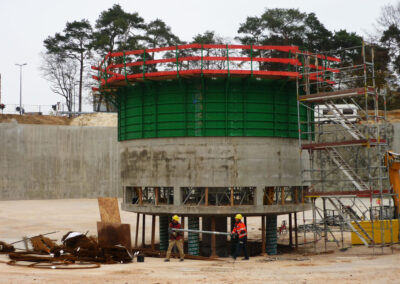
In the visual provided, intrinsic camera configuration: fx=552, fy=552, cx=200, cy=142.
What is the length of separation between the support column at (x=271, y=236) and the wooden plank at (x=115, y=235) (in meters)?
7.22

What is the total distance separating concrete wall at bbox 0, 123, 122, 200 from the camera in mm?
53656

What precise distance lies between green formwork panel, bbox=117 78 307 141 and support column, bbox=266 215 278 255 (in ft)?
14.6

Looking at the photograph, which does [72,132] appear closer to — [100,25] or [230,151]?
A: [100,25]

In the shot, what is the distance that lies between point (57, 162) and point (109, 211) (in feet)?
103

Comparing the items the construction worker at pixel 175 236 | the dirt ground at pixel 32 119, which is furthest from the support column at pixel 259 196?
the dirt ground at pixel 32 119

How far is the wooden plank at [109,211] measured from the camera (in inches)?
1005

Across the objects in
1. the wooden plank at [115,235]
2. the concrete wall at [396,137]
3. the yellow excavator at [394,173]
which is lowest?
Result: the wooden plank at [115,235]

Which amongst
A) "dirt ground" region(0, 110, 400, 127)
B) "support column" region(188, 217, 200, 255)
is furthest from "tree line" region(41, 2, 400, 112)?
"support column" region(188, 217, 200, 255)

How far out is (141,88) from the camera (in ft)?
86.9

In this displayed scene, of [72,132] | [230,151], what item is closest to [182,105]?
[230,151]

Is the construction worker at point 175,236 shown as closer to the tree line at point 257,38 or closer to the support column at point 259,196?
the support column at point 259,196

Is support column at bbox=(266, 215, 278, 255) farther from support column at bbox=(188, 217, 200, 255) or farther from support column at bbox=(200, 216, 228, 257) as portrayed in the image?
support column at bbox=(188, 217, 200, 255)

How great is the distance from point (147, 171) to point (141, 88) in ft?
13.2

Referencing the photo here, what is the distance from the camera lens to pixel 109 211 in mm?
25797
